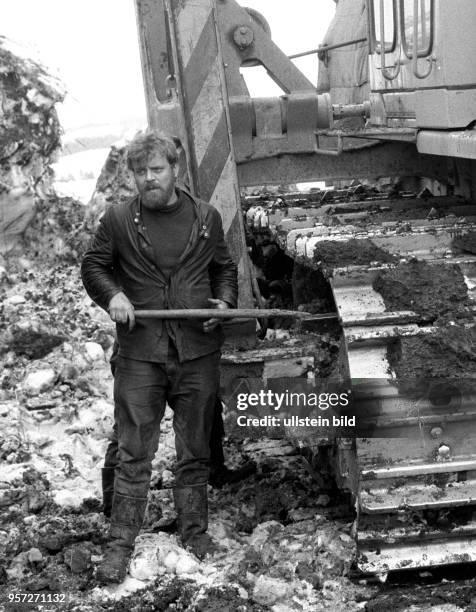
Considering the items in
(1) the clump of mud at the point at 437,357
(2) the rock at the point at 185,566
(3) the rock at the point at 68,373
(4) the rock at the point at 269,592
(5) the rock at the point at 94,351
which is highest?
(5) the rock at the point at 94,351

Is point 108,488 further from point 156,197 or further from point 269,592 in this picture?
point 156,197

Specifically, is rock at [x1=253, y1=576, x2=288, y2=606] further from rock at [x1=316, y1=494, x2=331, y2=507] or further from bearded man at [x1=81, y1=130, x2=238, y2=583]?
rock at [x1=316, y1=494, x2=331, y2=507]

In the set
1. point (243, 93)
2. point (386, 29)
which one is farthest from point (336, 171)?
point (386, 29)

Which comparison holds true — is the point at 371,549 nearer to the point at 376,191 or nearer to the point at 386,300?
the point at 386,300

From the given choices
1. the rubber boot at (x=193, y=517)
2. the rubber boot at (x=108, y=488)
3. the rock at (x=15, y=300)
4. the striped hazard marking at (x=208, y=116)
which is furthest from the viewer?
the rock at (x=15, y=300)

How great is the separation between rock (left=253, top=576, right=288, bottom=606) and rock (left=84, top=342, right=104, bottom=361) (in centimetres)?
335

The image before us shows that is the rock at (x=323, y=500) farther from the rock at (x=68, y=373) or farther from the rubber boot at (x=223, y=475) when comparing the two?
the rock at (x=68, y=373)

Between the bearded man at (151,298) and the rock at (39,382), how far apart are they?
2335mm

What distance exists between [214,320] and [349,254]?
0.63 meters

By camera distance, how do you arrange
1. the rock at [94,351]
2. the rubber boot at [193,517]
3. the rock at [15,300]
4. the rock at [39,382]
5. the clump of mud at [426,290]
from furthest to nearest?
the rock at [15,300], the rock at [94,351], the rock at [39,382], the rubber boot at [193,517], the clump of mud at [426,290]

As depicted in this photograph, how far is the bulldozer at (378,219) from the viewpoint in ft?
13.4

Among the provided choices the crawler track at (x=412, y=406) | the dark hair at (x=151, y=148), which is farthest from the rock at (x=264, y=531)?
the dark hair at (x=151, y=148)

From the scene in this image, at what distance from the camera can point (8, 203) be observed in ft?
30.5

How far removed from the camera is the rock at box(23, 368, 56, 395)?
688 centimetres
